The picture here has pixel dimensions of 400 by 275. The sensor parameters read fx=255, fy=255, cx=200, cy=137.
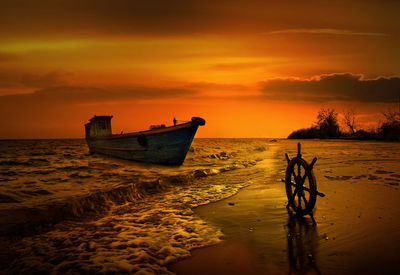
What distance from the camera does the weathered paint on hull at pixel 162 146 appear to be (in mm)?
16703

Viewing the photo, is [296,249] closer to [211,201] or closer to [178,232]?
[178,232]

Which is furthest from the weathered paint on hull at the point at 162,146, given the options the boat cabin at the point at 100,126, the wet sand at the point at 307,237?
the wet sand at the point at 307,237

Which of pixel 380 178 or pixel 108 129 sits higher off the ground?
pixel 108 129

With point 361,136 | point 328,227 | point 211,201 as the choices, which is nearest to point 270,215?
point 328,227

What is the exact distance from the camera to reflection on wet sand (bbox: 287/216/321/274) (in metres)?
3.56

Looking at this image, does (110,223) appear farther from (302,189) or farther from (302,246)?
(302,189)

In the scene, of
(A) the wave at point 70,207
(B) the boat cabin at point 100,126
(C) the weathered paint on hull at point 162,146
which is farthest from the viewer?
(B) the boat cabin at point 100,126

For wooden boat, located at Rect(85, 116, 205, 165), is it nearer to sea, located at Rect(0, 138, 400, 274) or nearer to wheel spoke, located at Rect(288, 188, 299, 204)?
sea, located at Rect(0, 138, 400, 274)

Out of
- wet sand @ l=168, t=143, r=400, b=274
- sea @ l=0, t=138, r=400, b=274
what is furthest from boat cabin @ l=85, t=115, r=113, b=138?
wet sand @ l=168, t=143, r=400, b=274

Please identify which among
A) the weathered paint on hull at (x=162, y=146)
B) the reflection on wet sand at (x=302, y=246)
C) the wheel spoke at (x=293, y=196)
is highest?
the weathered paint on hull at (x=162, y=146)

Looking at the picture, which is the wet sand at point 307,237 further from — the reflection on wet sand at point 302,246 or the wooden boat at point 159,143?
the wooden boat at point 159,143

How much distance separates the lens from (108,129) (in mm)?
25828

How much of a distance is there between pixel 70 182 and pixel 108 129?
47.1ft

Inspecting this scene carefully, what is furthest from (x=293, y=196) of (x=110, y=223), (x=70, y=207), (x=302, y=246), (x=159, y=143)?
(x=159, y=143)
